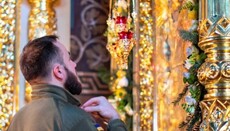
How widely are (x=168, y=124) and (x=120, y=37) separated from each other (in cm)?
66

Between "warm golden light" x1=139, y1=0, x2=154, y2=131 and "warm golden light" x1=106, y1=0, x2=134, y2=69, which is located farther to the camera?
"warm golden light" x1=139, y1=0, x2=154, y2=131

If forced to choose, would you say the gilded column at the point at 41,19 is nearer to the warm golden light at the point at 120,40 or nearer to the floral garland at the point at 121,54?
the floral garland at the point at 121,54

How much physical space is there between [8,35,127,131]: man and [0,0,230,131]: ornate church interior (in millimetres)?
705

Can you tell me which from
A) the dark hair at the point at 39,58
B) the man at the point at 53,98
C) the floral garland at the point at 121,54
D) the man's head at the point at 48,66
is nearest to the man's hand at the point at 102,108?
the man at the point at 53,98

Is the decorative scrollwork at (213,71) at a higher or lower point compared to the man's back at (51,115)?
higher

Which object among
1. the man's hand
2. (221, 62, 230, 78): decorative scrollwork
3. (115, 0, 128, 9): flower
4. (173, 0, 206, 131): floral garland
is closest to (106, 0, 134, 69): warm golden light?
(115, 0, 128, 9): flower

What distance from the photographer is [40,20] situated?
416cm

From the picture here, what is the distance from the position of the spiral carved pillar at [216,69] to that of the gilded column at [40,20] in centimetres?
151

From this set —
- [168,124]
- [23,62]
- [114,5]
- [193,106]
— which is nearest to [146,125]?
[168,124]

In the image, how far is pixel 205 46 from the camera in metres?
2.89

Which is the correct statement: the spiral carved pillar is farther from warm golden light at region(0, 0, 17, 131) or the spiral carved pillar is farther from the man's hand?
warm golden light at region(0, 0, 17, 131)

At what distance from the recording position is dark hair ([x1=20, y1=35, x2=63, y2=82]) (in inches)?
89.8

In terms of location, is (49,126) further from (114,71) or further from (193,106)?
(114,71)

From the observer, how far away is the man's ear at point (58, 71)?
2.27 m
